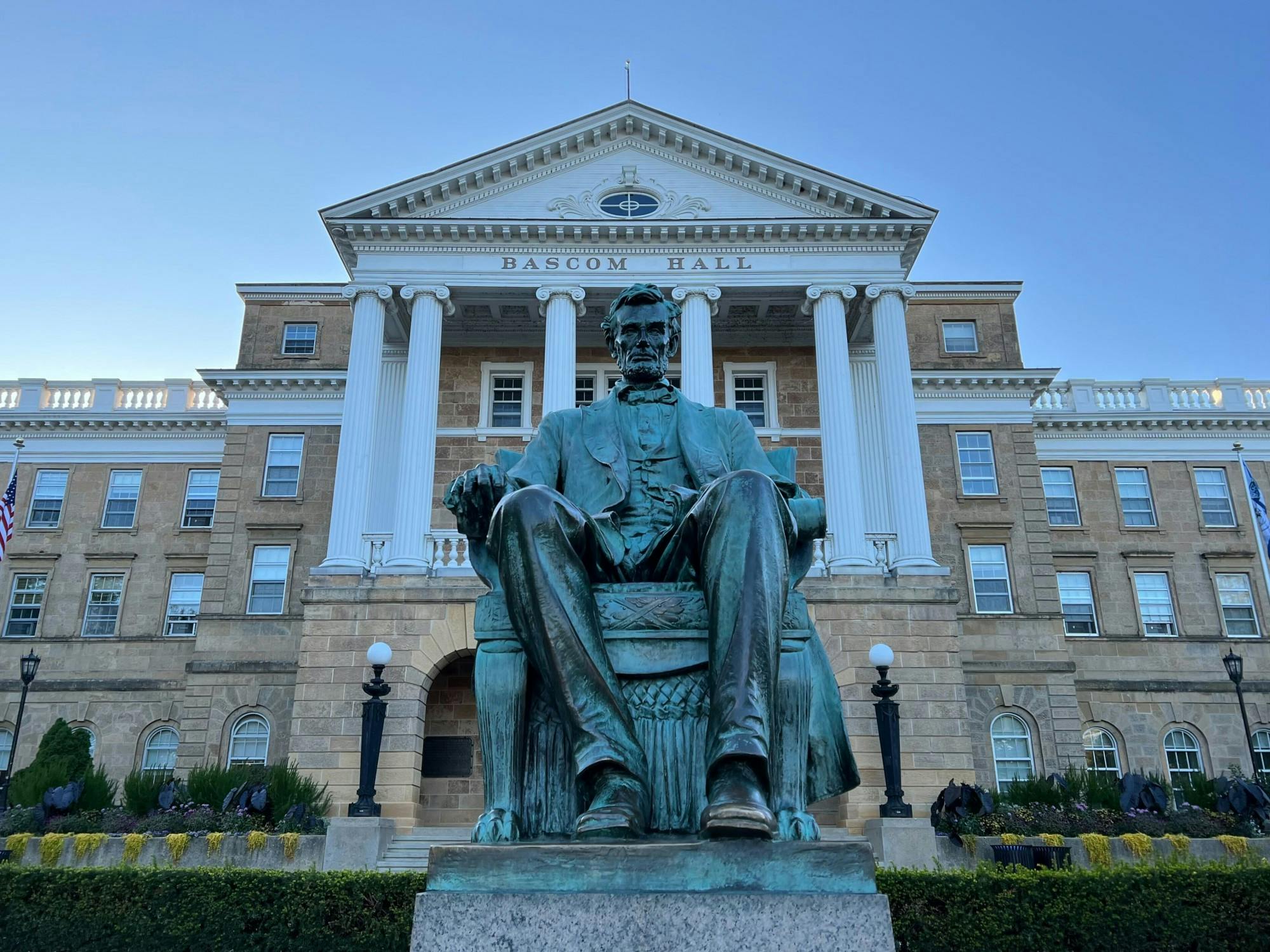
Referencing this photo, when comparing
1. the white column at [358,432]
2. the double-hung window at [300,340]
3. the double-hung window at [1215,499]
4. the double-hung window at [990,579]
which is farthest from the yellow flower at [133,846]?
the double-hung window at [1215,499]

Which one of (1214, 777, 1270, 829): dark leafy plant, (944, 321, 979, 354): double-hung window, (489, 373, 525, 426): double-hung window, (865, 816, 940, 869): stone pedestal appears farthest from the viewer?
(944, 321, 979, 354): double-hung window

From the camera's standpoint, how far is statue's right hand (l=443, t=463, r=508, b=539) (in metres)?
4.38

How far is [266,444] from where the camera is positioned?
34.5 meters

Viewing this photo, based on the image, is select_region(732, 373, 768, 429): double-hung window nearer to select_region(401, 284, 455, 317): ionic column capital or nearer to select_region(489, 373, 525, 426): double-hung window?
select_region(489, 373, 525, 426): double-hung window

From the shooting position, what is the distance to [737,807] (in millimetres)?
3357

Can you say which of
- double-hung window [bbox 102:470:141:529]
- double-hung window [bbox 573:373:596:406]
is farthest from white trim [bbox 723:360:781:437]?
double-hung window [bbox 102:470:141:529]

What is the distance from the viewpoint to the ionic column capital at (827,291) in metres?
27.7

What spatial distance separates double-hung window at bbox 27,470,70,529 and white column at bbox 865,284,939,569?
28354 mm

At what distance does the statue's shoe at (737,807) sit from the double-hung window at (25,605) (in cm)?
3859

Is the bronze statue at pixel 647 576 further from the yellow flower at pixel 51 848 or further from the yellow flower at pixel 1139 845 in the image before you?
the yellow flower at pixel 51 848

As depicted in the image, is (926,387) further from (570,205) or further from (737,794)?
(737,794)

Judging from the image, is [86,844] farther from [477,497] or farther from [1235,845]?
[1235,845]

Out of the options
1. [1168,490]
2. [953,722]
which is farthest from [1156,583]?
[953,722]

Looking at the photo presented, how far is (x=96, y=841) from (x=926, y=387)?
2717cm
